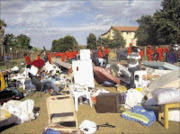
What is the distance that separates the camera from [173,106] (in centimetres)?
431

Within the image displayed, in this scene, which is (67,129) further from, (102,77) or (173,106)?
(102,77)

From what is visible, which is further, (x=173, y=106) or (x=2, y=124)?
(x=2, y=124)

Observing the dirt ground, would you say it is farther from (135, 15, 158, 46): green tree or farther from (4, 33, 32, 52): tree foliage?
(4, 33, 32, 52): tree foliage

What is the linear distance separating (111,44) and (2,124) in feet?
135

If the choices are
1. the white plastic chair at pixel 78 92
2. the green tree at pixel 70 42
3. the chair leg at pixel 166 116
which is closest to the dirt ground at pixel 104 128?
the chair leg at pixel 166 116

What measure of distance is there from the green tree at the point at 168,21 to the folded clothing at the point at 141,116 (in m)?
26.1

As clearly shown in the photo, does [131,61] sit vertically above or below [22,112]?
above

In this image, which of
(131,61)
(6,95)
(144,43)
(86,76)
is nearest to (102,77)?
(86,76)

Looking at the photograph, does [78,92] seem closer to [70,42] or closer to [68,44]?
[68,44]

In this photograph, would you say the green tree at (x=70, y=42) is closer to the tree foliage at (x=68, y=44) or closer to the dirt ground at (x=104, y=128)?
the tree foliage at (x=68, y=44)

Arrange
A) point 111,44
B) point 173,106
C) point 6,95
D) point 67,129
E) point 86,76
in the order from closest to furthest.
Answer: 1. point 67,129
2. point 173,106
3. point 6,95
4. point 86,76
5. point 111,44

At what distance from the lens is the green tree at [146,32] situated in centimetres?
3628

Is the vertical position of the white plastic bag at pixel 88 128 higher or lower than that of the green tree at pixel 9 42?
lower

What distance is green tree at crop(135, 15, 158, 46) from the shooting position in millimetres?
36278
